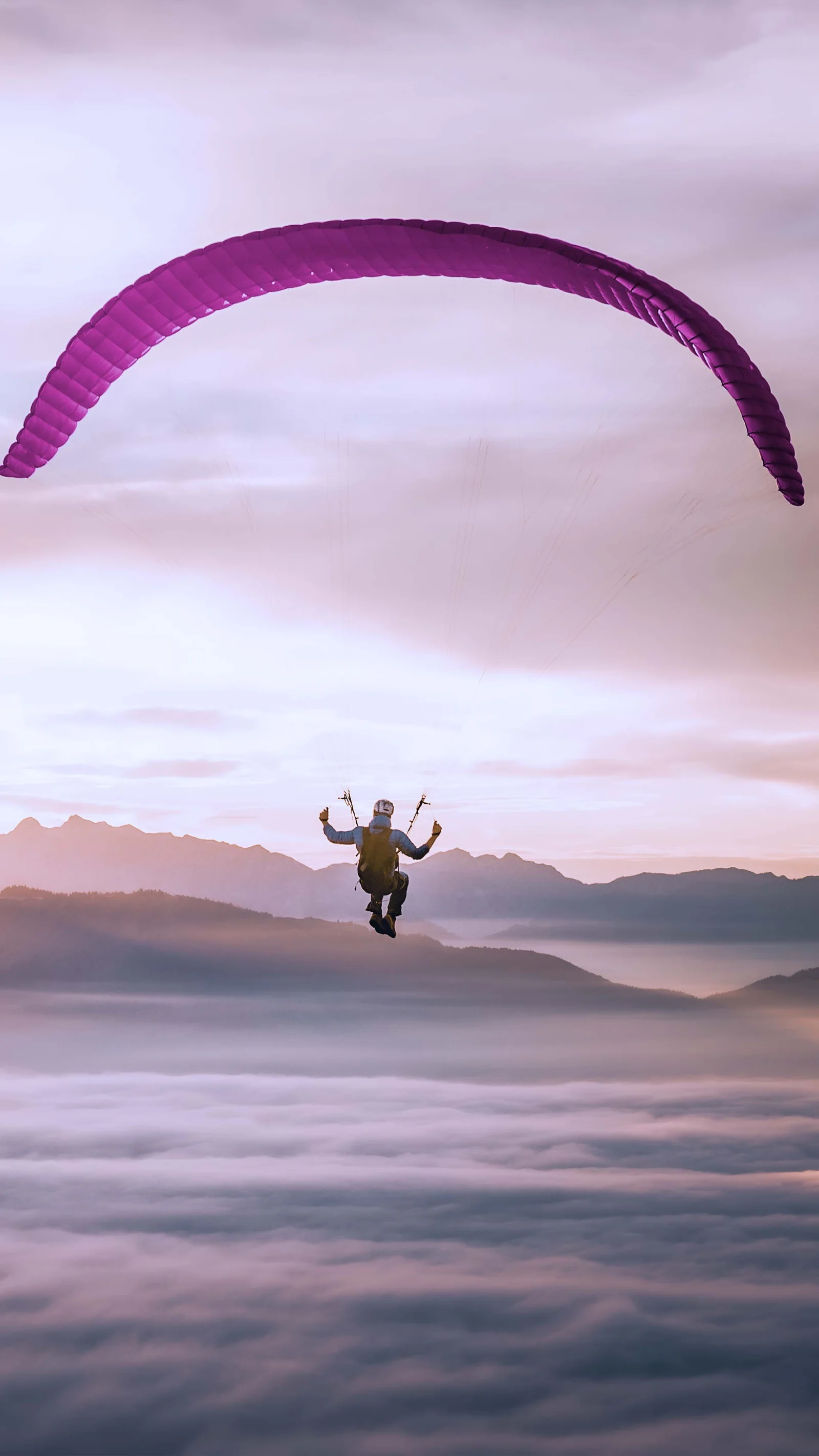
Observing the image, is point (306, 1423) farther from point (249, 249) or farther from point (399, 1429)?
point (249, 249)

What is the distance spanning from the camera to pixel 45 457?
20484 millimetres

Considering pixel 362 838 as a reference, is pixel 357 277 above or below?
above

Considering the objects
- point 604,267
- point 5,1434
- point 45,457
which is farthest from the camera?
point 5,1434

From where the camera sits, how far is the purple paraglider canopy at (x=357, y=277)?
18703mm

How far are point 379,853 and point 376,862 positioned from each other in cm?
12

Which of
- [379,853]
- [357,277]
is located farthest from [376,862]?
[357,277]

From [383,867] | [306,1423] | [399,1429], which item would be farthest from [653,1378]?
[383,867]

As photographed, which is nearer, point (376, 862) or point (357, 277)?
point (376, 862)

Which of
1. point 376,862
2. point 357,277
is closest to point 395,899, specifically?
point 376,862

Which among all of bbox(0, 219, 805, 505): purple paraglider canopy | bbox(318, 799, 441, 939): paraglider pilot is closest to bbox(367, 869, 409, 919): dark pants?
bbox(318, 799, 441, 939): paraglider pilot

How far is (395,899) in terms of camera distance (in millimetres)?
19516

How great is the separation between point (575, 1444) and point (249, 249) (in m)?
183

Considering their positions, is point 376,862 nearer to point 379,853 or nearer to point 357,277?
point 379,853

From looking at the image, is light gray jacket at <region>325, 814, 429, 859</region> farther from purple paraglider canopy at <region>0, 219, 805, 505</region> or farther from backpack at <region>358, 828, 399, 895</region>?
purple paraglider canopy at <region>0, 219, 805, 505</region>
